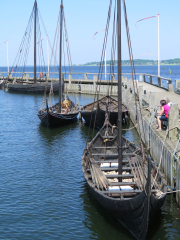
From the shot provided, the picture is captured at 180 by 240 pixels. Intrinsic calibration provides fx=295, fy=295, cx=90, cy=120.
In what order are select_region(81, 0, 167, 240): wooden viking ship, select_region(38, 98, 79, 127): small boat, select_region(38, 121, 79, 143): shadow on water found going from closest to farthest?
select_region(81, 0, 167, 240): wooden viking ship
select_region(38, 121, 79, 143): shadow on water
select_region(38, 98, 79, 127): small boat

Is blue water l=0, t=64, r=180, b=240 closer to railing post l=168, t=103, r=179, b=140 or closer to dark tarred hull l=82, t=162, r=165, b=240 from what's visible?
dark tarred hull l=82, t=162, r=165, b=240

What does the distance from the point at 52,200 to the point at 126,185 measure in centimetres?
328

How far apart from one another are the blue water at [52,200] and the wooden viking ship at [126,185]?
925mm

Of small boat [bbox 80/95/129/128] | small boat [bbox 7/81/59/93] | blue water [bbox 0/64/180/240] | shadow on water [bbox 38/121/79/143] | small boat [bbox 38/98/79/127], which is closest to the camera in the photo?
blue water [bbox 0/64/180/240]

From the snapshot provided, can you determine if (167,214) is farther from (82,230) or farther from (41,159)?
(41,159)

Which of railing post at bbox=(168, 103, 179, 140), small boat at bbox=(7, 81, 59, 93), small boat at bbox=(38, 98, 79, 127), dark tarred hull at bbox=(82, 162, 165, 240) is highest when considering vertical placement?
small boat at bbox=(7, 81, 59, 93)

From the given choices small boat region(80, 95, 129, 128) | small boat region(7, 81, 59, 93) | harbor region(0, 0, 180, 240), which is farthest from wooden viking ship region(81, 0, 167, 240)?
small boat region(7, 81, 59, 93)

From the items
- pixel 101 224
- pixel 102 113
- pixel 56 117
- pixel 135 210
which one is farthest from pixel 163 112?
pixel 56 117

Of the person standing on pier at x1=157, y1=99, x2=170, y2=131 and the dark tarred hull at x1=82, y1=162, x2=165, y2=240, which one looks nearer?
the dark tarred hull at x1=82, y1=162, x2=165, y2=240

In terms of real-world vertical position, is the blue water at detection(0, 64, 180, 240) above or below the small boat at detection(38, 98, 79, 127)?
A: below

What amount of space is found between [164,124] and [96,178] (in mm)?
6378

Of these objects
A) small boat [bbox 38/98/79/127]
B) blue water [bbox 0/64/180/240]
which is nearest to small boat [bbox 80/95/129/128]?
small boat [bbox 38/98/79/127]

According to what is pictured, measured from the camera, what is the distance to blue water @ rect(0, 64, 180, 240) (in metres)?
9.39

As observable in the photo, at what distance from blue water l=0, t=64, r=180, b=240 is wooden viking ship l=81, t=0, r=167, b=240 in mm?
925
